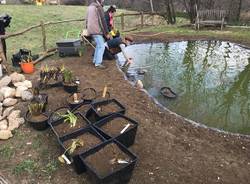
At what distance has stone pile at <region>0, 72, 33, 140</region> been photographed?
18.8ft

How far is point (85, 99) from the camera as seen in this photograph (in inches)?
247

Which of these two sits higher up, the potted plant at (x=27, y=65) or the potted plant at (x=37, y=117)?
the potted plant at (x=27, y=65)

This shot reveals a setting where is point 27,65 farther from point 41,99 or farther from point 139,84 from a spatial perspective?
point 139,84

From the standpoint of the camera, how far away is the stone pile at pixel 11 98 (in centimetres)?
572

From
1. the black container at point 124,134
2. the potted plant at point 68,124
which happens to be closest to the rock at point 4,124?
the potted plant at point 68,124

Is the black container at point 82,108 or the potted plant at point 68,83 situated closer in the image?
the black container at point 82,108

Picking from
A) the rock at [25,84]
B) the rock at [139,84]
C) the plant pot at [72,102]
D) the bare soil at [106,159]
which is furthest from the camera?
the rock at [139,84]

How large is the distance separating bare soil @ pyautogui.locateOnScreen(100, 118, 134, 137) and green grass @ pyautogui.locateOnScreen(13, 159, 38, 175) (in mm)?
1167

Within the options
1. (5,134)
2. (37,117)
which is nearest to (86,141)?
(37,117)

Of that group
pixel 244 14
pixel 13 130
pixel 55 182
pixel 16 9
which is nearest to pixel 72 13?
pixel 16 9

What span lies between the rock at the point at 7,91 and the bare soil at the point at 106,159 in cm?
309

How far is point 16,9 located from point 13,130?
1505 cm

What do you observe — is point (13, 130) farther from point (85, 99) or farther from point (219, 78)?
point (219, 78)

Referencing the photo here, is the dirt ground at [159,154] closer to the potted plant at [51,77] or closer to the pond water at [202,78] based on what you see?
the pond water at [202,78]
